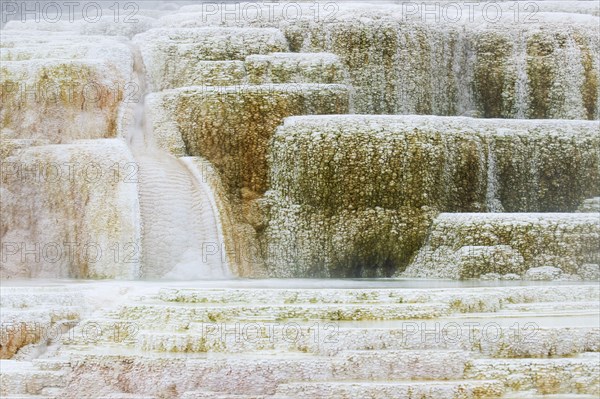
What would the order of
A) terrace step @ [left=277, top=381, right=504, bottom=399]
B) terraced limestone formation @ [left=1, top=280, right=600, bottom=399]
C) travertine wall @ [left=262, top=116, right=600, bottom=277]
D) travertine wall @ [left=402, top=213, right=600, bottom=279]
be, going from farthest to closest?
travertine wall @ [left=262, top=116, right=600, bottom=277], travertine wall @ [left=402, top=213, right=600, bottom=279], terraced limestone formation @ [left=1, top=280, right=600, bottom=399], terrace step @ [left=277, top=381, right=504, bottom=399]

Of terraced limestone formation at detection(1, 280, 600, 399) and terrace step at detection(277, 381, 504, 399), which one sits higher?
terraced limestone formation at detection(1, 280, 600, 399)

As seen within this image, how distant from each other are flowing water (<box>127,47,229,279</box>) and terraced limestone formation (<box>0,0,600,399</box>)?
0.08 feet

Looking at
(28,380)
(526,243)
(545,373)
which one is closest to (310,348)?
(545,373)

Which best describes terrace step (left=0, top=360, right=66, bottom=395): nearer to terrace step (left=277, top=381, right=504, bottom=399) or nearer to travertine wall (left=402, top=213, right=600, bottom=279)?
terrace step (left=277, top=381, right=504, bottom=399)

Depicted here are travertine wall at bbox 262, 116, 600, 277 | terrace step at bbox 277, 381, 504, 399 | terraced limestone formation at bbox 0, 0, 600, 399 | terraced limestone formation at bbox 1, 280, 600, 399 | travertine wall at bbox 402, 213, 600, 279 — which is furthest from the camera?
travertine wall at bbox 262, 116, 600, 277

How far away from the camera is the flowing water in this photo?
9.67 metres

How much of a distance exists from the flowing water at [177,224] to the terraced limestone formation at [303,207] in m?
0.02

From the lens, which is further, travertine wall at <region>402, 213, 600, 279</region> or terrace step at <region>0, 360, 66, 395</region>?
travertine wall at <region>402, 213, 600, 279</region>

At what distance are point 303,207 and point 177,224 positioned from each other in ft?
4.40

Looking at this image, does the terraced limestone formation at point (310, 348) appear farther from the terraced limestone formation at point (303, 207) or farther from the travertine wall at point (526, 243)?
the travertine wall at point (526, 243)

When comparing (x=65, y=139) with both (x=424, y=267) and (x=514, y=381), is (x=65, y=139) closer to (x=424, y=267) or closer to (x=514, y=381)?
(x=424, y=267)

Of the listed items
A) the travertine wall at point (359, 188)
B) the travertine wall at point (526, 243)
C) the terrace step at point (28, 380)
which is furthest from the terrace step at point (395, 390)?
the travertine wall at point (359, 188)

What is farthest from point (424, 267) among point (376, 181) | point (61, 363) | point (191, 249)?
point (61, 363)

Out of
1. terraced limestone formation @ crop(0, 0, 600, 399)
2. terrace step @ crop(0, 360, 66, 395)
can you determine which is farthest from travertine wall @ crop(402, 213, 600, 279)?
terrace step @ crop(0, 360, 66, 395)
